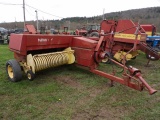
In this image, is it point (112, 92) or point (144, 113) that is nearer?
point (144, 113)

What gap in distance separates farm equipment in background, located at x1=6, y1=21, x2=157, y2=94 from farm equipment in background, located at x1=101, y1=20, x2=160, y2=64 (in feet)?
5.46

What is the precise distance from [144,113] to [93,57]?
2119 millimetres

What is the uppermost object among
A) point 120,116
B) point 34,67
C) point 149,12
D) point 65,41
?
point 149,12

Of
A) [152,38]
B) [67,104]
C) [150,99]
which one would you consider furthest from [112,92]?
[152,38]

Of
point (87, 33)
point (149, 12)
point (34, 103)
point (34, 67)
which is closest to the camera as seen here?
point (34, 103)

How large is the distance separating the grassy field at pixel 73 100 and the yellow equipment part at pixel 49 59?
38cm

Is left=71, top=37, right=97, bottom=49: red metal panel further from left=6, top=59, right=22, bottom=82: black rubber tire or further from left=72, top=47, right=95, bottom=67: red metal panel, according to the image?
left=6, top=59, right=22, bottom=82: black rubber tire

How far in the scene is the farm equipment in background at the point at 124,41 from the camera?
6.43m

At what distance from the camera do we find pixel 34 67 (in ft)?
13.8

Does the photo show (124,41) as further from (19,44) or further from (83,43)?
(19,44)

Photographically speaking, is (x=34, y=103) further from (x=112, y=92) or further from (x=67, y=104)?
(x=112, y=92)

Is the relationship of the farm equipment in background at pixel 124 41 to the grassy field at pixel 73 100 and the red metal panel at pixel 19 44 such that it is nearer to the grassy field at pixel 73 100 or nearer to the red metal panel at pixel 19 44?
the grassy field at pixel 73 100

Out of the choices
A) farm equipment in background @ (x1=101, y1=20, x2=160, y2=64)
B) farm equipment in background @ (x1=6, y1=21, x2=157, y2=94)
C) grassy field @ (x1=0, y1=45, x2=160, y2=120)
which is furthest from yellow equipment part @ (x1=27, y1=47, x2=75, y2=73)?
farm equipment in background @ (x1=101, y1=20, x2=160, y2=64)

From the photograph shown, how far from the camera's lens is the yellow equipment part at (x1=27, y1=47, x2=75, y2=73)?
168 inches
